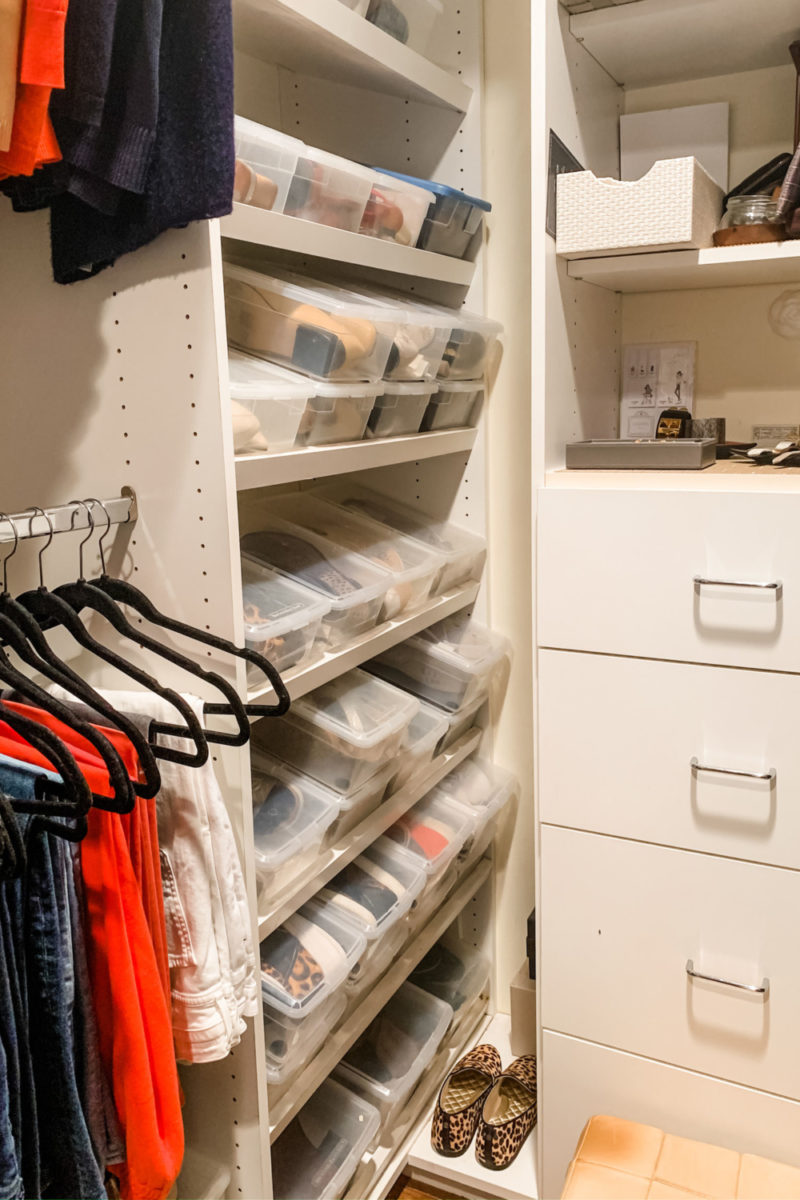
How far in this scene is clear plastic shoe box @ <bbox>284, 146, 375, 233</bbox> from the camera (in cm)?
120

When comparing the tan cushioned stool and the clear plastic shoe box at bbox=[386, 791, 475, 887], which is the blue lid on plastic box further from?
the tan cushioned stool

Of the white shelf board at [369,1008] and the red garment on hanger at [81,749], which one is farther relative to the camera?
the white shelf board at [369,1008]

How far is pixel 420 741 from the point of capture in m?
1.55

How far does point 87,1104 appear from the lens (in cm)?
88

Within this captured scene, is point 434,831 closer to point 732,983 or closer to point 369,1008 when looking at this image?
point 369,1008

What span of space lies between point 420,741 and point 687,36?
46.9 inches

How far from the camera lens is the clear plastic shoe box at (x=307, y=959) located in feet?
4.01

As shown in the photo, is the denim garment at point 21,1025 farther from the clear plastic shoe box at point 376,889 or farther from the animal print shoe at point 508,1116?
the animal print shoe at point 508,1116

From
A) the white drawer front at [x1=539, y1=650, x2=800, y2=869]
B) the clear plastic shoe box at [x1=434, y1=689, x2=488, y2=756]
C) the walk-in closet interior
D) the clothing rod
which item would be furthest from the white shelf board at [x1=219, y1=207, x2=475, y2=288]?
the clear plastic shoe box at [x1=434, y1=689, x2=488, y2=756]

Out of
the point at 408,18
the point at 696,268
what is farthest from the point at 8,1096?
the point at 408,18

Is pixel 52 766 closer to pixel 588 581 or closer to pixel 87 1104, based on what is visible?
pixel 87 1104

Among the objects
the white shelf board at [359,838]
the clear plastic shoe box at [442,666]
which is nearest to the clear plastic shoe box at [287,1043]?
the white shelf board at [359,838]

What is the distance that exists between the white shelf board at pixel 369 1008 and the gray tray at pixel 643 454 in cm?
90

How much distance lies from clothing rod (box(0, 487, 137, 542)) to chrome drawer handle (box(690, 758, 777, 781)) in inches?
33.0
